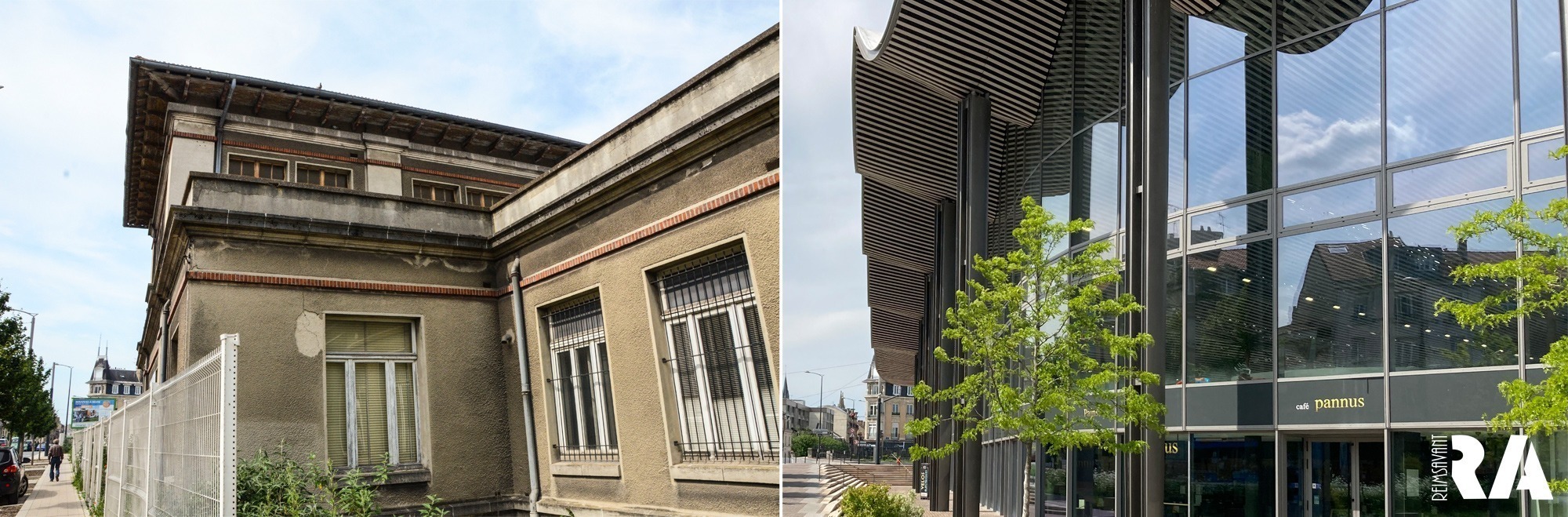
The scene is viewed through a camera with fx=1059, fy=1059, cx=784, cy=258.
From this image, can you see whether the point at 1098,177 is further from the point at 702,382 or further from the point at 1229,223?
the point at 702,382

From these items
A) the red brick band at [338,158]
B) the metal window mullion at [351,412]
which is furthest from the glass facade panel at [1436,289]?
the red brick band at [338,158]

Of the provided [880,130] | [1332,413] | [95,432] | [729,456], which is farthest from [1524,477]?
[95,432]

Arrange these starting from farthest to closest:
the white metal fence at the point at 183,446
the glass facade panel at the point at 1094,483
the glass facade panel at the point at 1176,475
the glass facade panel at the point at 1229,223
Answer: the glass facade panel at the point at 1094,483 < the glass facade panel at the point at 1176,475 < the glass facade panel at the point at 1229,223 < the white metal fence at the point at 183,446

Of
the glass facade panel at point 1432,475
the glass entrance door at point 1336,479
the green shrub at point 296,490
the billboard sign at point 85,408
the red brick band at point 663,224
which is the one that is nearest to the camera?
the red brick band at point 663,224

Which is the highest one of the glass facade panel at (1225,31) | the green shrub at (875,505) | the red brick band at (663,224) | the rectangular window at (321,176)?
the glass facade panel at (1225,31)

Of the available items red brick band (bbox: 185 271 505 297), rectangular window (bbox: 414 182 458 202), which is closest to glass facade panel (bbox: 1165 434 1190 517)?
red brick band (bbox: 185 271 505 297)

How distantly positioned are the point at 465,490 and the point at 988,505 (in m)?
17.6

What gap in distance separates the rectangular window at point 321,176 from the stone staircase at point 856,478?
1994cm

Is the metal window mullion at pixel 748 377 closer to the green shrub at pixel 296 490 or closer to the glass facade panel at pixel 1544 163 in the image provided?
the green shrub at pixel 296 490

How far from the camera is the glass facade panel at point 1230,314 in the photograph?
1465cm

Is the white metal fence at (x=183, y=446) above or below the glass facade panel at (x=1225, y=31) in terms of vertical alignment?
below

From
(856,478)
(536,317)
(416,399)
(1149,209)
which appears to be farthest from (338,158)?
(856,478)

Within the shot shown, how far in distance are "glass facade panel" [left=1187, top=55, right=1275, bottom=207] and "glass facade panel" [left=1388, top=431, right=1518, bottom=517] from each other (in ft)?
12.8

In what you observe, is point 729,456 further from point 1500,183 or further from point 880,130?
point 880,130
